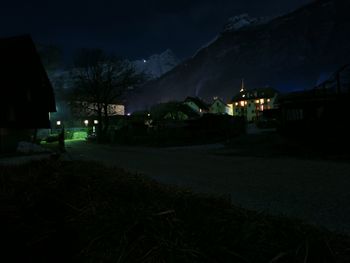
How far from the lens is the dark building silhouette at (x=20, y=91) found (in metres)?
19.9

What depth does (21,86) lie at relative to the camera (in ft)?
69.6

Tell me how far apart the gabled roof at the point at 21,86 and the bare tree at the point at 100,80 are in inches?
586

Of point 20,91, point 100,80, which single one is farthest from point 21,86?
point 100,80

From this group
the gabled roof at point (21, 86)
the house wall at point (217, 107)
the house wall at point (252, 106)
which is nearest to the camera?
the gabled roof at point (21, 86)

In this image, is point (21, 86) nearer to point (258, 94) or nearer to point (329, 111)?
point (329, 111)

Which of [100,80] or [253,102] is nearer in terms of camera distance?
[100,80]

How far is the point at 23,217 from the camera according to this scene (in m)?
1.23

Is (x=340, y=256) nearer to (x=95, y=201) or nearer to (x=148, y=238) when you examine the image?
(x=148, y=238)

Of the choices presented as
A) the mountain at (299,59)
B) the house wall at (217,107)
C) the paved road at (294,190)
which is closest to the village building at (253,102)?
the house wall at (217,107)

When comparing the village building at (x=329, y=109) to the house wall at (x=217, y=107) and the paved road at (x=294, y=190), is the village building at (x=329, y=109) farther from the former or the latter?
the house wall at (x=217, y=107)

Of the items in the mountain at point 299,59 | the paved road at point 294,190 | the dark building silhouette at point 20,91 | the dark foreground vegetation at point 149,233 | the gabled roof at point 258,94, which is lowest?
the paved road at point 294,190

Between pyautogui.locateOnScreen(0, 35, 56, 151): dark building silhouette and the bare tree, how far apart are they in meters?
15.1

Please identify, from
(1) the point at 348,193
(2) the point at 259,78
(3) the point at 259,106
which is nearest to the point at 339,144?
(1) the point at 348,193

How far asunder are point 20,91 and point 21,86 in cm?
52
